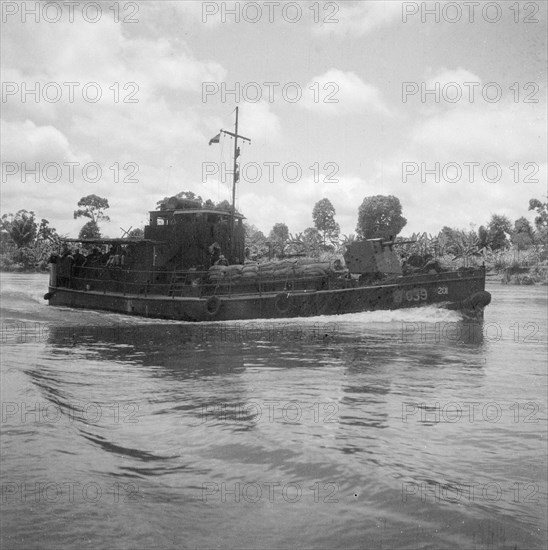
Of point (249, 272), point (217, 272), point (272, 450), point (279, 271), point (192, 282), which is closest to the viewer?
point (272, 450)

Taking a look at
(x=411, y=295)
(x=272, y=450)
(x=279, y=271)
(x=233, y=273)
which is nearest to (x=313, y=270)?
(x=279, y=271)

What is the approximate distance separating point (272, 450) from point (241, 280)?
14.8 metres

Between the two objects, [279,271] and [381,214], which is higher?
[381,214]

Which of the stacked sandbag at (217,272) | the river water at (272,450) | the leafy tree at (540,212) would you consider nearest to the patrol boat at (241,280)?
the stacked sandbag at (217,272)

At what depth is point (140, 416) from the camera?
748cm

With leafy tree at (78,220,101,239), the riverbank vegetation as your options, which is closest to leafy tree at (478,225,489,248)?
the riverbank vegetation

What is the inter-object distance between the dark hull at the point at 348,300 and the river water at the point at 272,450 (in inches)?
270

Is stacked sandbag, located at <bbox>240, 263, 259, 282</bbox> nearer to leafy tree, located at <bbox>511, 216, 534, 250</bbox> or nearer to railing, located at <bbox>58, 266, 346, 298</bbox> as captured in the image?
railing, located at <bbox>58, 266, 346, 298</bbox>

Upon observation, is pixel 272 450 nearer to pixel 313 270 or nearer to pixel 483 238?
pixel 313 270

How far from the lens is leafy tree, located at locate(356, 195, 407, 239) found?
66.4 m

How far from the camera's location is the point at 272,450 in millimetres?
6203

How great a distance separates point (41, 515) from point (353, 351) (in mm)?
9901

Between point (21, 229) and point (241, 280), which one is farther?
point (21, 229)

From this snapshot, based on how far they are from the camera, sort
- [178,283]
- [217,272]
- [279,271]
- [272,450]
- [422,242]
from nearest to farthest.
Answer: [272,450] → [279,271] → [217,272] → [178,283] → [422,242]
